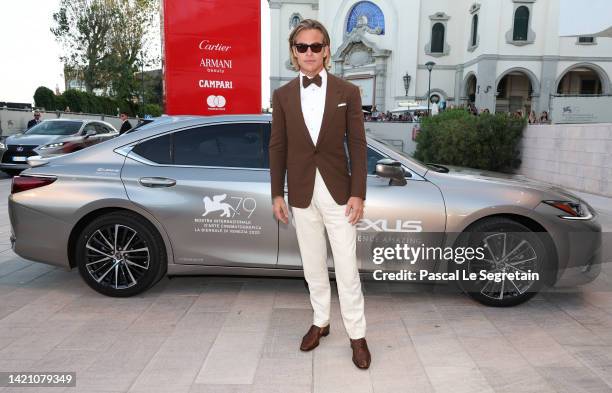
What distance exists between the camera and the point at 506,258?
3.92 m

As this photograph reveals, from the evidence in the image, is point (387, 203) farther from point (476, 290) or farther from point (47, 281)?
point (47, 281)

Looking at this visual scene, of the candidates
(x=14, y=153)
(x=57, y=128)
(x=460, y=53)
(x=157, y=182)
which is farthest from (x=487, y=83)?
(x=157, y=182)

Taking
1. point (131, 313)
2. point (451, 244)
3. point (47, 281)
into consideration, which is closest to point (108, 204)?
point (131, 313)

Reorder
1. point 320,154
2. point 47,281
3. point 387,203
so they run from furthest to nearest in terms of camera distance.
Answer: point 47,281 → point 387,203 → point 320,154

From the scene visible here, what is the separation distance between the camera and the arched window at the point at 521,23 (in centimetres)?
3609

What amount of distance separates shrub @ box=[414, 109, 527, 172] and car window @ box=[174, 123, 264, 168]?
11.1 m

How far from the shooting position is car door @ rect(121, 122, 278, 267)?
3.94 metres

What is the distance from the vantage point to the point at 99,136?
14227mm

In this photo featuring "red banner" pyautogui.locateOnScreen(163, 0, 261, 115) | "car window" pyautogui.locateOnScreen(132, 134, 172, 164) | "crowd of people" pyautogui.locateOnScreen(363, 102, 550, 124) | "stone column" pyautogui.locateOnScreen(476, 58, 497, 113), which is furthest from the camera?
"stone column" pyautogui.locateOnScreen(476, 58, 497, 113)

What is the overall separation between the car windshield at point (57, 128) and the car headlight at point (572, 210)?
13330mm

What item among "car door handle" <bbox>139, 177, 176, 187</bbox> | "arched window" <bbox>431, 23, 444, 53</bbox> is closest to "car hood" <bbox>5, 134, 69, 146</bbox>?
"car door handle" <bbox>139, 177, 176, 187</bbox>

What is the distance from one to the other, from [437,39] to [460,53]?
2393 millimetres

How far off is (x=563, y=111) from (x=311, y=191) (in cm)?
1821

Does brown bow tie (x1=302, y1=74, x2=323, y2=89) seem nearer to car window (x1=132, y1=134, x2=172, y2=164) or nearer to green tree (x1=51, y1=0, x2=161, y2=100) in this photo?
car window (x1=132, y1=134, x2=172, y2=164)
